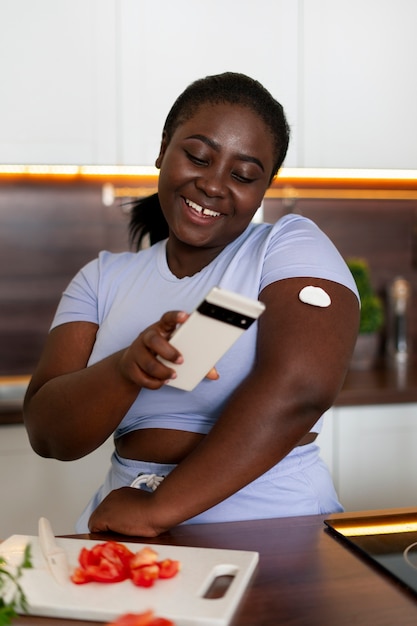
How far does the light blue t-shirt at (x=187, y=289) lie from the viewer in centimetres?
104

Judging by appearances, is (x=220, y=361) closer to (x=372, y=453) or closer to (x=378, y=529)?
(x=378, y=529)

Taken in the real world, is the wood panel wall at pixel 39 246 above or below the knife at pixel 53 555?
below

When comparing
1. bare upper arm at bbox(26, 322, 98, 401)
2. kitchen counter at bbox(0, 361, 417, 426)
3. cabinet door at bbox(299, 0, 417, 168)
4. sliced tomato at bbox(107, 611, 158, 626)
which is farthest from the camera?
cabinet door at bbox(299, 0, 417, 168)

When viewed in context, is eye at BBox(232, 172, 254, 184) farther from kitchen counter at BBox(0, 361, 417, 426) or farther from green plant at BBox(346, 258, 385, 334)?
green plant at BBox(346, 258, 385, 334)

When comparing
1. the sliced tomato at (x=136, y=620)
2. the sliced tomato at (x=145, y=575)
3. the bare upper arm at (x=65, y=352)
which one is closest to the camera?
the sliced tomato at (x=136, y=620)

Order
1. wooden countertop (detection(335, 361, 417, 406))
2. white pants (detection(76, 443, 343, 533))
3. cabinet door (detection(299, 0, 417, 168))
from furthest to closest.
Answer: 1. cabinet door (detection(299, 0, 417, 168))
2. wooden countertop (detection(335, 361, 417, 406))
3. white pants (detection(76, 443, 343, 533))

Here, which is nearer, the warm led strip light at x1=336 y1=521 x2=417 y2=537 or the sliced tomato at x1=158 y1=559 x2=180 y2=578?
the sliced tomato at x1=158 y1=559 x2=180 y2=578

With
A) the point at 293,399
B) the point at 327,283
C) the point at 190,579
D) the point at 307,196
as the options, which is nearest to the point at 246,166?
the point at 327,283

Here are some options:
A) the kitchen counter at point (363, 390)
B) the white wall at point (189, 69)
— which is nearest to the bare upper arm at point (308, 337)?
the kitchen counter at point (363, 390)

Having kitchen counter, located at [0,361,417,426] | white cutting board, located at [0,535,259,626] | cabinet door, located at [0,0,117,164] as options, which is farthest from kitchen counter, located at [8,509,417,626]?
cabinet door, located at [0,0,117,164]

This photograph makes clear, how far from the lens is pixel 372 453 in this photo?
6.95 ft

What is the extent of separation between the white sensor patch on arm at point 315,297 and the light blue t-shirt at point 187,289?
0.11 ft

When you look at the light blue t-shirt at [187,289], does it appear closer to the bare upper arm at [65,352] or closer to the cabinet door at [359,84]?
the bare upper arm at [65,352]

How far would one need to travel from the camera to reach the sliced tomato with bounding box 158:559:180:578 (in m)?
0.74
